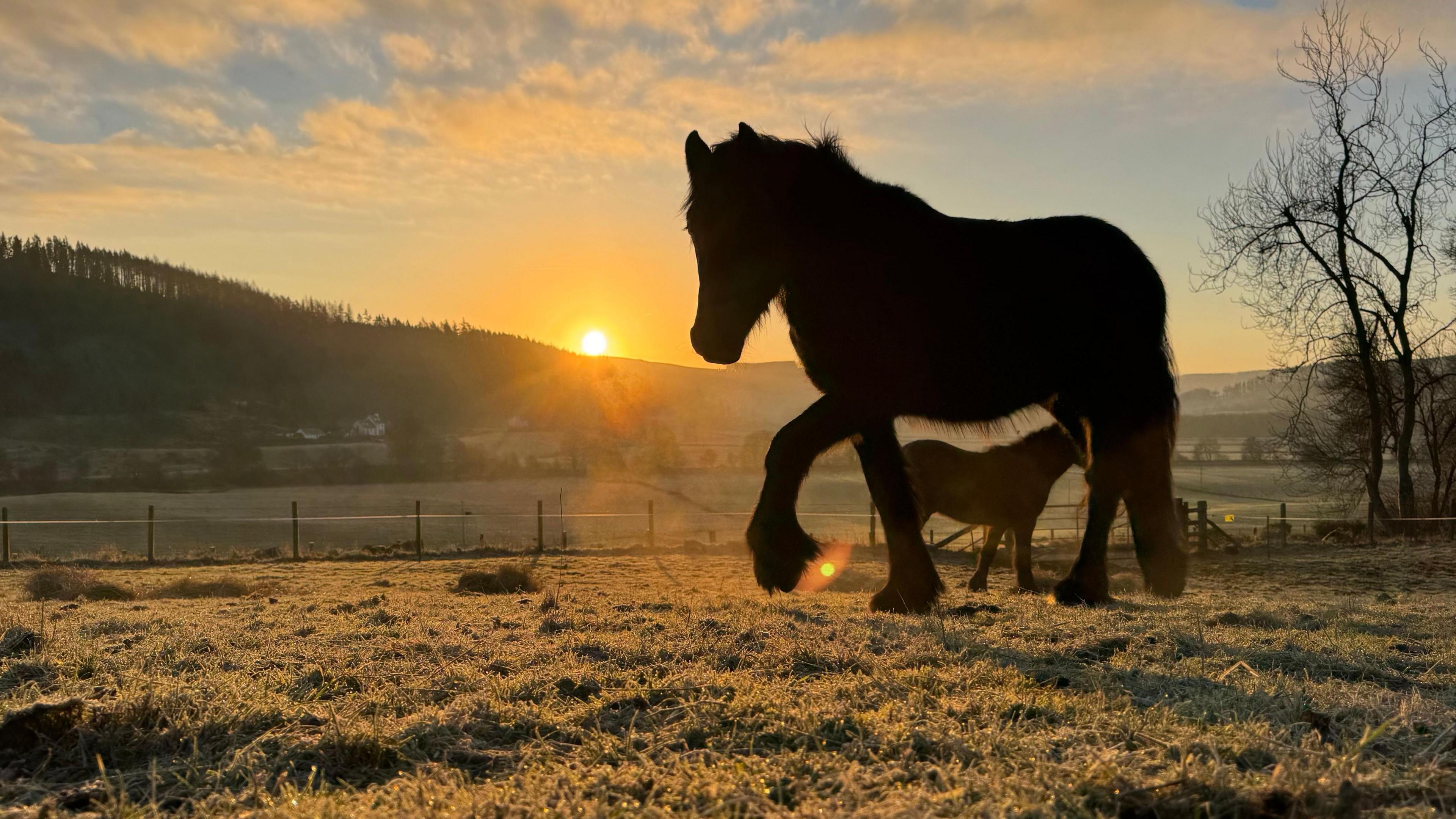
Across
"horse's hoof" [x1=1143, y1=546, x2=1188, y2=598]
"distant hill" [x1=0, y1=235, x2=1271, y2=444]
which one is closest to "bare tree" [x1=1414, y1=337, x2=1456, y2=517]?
"horse's hoof" [x1=1143, y1=546, x2=1188, y2=598]

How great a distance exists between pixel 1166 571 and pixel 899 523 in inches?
63.2

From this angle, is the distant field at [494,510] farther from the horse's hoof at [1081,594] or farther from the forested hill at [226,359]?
the forested hill at [226,359]

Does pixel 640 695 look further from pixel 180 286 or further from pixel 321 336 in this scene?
pixel 180 286

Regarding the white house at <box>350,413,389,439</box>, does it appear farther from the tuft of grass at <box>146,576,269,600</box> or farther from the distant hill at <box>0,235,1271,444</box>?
the tuft of grass at <box>146,576,269,600</box>

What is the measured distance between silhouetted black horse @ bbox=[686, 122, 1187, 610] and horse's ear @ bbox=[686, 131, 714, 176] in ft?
0.04

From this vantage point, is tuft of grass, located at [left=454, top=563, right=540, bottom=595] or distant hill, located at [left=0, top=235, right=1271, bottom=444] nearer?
tuft of grass, located at [left=454, top=563, right=540, bottom=595]

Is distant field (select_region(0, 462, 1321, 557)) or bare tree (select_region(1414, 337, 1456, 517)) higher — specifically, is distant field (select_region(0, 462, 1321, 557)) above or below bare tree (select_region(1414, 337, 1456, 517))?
below

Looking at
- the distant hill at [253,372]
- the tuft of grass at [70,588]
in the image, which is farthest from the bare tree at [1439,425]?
the distant hill at [253,372]

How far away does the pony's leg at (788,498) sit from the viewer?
438cm

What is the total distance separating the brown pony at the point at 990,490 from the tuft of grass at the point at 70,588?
8535 mm

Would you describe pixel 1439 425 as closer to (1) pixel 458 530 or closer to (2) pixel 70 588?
(2) pixel 70 588

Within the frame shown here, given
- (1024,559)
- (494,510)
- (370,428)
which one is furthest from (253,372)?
(1024,559)

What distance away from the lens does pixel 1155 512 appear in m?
4.94

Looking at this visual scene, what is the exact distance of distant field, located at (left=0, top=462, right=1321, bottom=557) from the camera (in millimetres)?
34969
